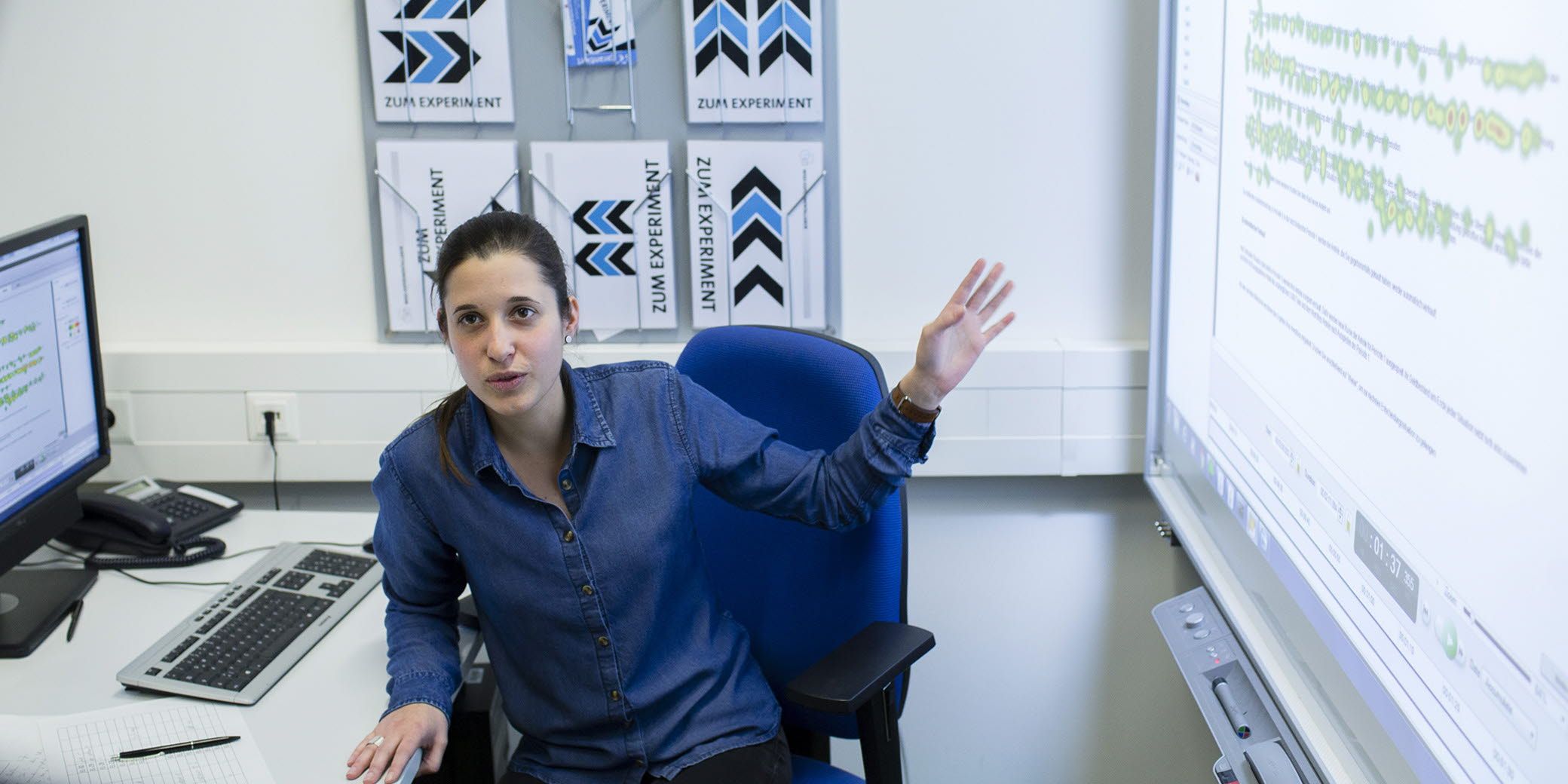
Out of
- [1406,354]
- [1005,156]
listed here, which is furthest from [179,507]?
[1406,354]

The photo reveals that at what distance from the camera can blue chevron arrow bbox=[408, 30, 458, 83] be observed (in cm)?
206

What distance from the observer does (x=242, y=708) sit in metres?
1.49

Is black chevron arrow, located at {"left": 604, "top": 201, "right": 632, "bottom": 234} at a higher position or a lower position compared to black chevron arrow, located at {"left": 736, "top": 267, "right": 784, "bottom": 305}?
higher

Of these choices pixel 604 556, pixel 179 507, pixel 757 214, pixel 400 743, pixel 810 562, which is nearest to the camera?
pixel 400 743

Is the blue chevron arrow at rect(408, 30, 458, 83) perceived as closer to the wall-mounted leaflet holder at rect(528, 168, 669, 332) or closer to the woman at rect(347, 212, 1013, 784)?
the wall-mounted leaflet holder at rect(528, 168, 669, 332)

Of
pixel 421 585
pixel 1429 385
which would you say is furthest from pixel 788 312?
pixel 1429 385

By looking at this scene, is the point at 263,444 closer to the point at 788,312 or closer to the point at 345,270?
the point at 345,270

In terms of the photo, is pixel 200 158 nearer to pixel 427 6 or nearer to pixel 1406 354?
pixel 427 6

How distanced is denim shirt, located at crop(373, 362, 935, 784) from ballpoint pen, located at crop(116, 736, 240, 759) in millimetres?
187

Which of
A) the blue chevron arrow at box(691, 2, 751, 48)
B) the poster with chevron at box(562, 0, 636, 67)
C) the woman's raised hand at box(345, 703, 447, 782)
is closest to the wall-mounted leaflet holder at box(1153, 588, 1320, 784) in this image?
the woman's raised hand at box(345, 703, 447, 782)

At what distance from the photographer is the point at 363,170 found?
2.13 meters

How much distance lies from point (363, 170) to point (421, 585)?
2.94ft

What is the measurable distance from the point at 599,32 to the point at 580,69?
68 millimetres

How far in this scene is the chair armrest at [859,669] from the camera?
135 centimetres
